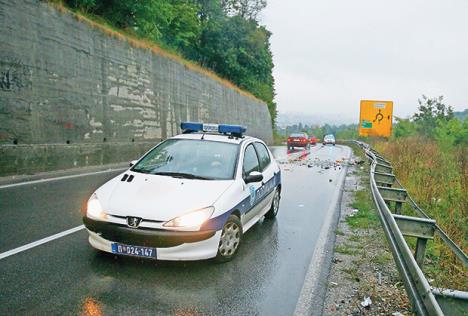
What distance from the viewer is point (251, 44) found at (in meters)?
42.6

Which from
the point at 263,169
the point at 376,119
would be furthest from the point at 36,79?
the point at 376,119

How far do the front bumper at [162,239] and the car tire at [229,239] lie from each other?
0.25 metres

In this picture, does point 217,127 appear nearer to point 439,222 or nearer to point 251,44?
point 439,222

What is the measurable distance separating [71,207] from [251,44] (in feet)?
127

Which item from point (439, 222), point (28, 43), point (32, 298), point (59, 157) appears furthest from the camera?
point (59, 157)

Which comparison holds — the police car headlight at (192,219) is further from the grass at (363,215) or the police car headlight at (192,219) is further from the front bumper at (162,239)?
the grass at (363,215)

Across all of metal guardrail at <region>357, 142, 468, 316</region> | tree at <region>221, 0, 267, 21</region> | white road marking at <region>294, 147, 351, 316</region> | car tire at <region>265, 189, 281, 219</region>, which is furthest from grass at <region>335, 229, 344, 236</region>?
tree at <region>221, 0, 267, 21</region>

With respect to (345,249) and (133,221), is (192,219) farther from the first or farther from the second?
(345,249)

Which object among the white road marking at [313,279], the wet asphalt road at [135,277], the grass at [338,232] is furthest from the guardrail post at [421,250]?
the grass at [338,232]

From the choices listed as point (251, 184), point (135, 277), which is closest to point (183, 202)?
point (135, 277)

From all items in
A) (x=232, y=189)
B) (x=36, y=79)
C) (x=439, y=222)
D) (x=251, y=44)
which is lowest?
(x=439, y=222)

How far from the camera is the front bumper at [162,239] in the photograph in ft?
13.2

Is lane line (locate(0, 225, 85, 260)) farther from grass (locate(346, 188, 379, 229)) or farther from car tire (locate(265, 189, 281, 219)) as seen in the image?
grass (locate(346, 188, 379, 229))

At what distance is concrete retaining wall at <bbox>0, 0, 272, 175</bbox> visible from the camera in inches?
400
